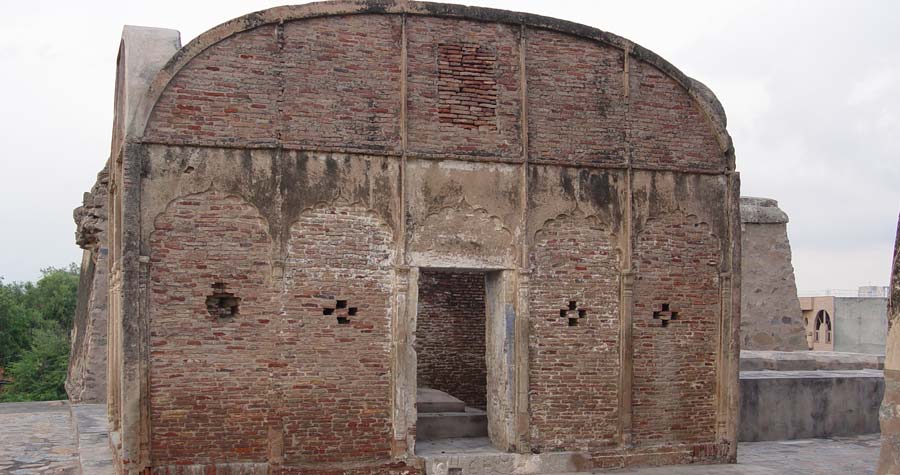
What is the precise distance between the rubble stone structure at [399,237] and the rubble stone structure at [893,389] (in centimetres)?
650

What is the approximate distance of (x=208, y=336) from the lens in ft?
30.7

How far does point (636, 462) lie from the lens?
1075 cm

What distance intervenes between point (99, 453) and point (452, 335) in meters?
5.54

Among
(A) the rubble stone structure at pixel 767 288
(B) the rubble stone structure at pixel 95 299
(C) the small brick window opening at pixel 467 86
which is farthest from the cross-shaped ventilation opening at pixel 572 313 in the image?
(A) the rubble stone structure at pixel 767 288

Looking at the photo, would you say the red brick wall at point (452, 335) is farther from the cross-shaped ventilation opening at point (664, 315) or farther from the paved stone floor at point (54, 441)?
the paved stone floor at point (54, 441)

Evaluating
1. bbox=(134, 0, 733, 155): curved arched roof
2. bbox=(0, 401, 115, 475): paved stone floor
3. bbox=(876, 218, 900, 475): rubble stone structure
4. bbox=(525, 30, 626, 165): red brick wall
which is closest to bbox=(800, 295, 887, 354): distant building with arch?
bbox=(134, 0, 733, 155): curved arched roof

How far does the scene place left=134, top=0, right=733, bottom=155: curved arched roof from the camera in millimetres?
9367

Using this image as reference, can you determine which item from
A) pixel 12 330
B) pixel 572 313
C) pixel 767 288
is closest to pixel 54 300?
pixel 12 330

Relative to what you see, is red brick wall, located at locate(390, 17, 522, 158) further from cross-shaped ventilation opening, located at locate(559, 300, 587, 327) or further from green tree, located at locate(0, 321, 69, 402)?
green tree, located at locate(0, 321, 69, 402)

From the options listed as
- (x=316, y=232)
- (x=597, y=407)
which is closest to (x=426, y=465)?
(x=597, y=407)

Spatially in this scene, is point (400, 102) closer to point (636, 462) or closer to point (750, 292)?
point (636, 462)

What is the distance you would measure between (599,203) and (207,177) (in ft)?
14.5

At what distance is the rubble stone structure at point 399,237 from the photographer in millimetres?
9320

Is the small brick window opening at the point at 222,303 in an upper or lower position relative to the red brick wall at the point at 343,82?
lower
